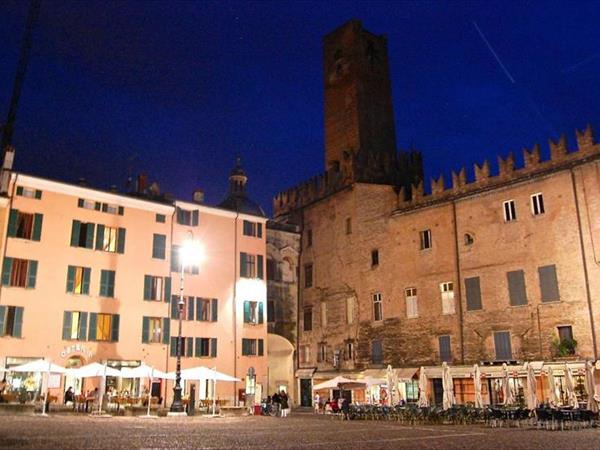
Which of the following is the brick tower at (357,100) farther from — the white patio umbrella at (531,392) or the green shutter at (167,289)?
the white patio umbrella at (531,392)

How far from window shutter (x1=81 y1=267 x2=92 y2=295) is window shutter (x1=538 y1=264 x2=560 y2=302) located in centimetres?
2351

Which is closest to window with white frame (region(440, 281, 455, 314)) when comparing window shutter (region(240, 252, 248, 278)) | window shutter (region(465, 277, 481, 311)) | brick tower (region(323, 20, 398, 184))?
window shutter (region(465, 277, 481, 311))

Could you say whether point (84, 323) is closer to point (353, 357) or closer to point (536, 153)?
point (353, 357)

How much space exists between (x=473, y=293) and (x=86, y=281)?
20960 mm

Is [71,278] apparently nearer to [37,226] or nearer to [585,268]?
[37,226]

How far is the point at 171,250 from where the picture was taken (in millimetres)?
35469

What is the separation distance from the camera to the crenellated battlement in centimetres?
2861

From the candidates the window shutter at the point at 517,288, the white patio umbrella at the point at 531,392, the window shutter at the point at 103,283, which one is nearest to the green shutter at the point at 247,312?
the window shutter at the point at 103,283

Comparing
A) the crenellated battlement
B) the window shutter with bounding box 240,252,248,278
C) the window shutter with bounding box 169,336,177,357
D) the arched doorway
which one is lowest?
the arched doorway

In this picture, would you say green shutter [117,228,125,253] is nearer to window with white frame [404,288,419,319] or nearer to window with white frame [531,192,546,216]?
window with white frame [404,288,419,319]

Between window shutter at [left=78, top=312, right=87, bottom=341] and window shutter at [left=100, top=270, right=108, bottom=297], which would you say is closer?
window shutter at [left=78, top=312, right=87, bottom=341]

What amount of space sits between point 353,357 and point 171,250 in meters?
13.3

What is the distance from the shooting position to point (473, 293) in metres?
31.5

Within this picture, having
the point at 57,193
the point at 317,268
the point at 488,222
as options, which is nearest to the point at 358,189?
the point at 317,268
